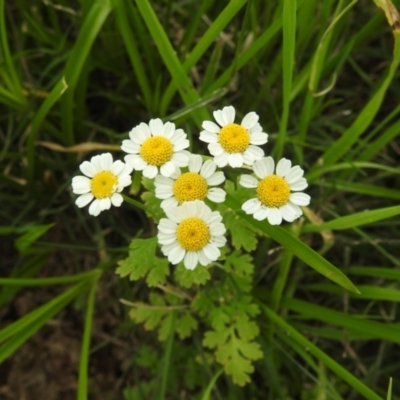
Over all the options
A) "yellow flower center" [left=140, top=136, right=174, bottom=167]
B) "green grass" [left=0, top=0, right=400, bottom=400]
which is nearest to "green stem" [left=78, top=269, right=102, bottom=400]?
"green grass" [left=0, top=0, right=400, bottom=400]

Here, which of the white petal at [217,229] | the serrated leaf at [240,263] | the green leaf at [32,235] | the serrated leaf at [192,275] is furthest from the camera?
the green leaf at [32,235]

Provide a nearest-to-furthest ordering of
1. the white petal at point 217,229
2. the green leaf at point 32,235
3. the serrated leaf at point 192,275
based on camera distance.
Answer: the white petal at point 217,229, the serrated leaf at point 192,275, the green leaf at point 32,235

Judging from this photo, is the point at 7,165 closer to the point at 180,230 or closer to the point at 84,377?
the point at 84,377

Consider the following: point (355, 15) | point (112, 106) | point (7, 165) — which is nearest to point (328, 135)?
point (355, 15)

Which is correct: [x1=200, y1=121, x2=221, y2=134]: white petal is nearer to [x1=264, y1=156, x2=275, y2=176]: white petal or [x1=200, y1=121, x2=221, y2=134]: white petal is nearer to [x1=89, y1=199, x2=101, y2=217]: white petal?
[x1=264, y1=156, x2=275, y2=176]: white petal

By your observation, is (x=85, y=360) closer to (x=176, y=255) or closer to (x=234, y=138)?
(x=176, y=255)

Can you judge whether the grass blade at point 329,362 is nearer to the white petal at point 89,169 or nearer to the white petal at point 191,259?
the white petal at point 191,259

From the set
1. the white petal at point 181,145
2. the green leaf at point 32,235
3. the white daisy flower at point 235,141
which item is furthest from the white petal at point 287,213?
the green leaf at point 32,235
